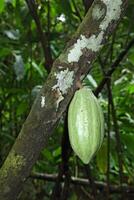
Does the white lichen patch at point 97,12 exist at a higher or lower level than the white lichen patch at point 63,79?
higher

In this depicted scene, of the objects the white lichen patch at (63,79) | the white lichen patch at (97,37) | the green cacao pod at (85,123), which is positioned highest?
the white lichen patch at (97,37)

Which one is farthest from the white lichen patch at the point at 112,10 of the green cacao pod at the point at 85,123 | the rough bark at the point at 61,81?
the green cacao pod at the point at 85,123

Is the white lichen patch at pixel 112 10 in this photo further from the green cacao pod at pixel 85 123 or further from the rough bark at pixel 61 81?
the green cacao pod at pixel 85 123

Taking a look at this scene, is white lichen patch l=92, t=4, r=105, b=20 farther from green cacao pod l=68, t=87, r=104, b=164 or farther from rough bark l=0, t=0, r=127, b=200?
green cacao pod l=68, t=87, r=104, b=164

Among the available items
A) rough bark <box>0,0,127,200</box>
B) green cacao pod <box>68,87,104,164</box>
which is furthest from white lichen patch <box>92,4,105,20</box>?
green cacao pod <box>68,87,104,164</box>

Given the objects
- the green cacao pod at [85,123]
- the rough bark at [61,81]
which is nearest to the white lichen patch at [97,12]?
the rough bark at [61,81]

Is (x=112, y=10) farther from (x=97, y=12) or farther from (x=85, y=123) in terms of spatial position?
(x=85, y=123)

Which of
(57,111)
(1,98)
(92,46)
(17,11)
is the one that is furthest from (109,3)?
(1,98)

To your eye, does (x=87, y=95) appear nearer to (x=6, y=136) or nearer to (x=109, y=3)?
(x=109, y=3)
